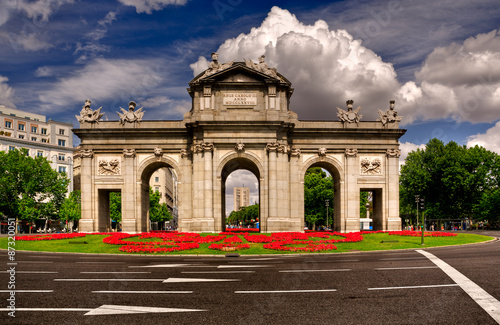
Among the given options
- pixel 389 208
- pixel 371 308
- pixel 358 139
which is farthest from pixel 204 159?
pixel 371 308

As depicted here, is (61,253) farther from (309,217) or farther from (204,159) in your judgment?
(309,217)

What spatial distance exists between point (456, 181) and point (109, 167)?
6505cm

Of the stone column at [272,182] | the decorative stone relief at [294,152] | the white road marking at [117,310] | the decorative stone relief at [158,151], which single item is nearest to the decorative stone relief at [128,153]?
the decorative stone relief at [158,151]

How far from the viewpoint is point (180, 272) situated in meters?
19.1

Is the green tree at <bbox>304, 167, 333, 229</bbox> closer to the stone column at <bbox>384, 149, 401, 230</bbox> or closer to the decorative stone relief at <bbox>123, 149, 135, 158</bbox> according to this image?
the stone column at <bbox>384, 149, 401, 230</bbox>

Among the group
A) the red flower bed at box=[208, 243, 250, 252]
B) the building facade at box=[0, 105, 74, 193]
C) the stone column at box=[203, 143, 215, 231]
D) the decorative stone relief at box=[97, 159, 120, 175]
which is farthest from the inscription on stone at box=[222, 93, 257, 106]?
the building facade at box=[0, 105, 74, 193]

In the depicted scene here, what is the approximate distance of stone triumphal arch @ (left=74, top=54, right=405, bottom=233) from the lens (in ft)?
164

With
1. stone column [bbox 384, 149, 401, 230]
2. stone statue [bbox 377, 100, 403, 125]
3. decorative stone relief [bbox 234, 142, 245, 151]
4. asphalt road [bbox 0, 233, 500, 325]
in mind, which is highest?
stone statue [bbox 377, 100, 403, 125]

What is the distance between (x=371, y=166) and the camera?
54.7 meters

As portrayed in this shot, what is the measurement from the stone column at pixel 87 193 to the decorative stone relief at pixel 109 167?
121 cm

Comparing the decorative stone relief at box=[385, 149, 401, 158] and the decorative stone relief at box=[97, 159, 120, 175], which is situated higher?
the decorative stone relief at box=[385, 149, 401, 158]

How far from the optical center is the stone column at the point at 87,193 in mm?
53000

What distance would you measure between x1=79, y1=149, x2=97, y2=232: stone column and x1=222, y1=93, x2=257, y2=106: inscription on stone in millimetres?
18456

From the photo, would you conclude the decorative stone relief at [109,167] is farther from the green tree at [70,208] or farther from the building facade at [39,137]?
the building facade at [39,137]
